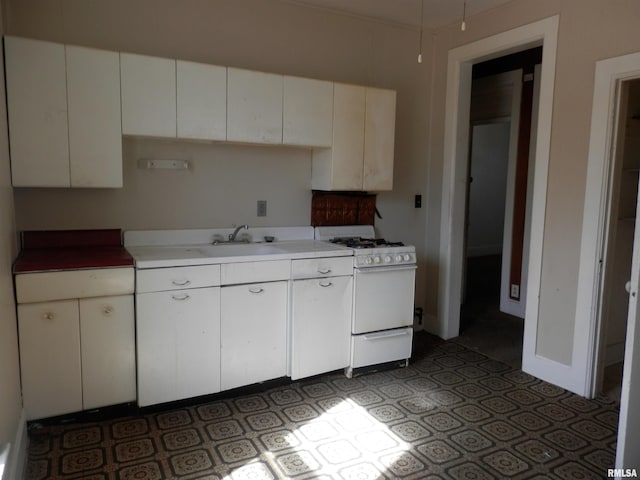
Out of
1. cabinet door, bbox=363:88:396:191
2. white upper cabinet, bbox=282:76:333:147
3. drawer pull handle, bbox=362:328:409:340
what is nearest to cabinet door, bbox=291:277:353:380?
drawer pull handle, bbox=362:328:409:340

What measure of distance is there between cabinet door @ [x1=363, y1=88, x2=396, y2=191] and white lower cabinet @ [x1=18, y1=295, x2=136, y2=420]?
199 centimetres

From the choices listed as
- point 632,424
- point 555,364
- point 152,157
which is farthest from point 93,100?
point 555,364

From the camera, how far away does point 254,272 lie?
3043mm

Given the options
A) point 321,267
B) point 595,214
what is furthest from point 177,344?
point 595,214

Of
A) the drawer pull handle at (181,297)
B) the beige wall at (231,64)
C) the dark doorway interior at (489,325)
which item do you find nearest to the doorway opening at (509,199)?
the dark doorway interior at (489,325)

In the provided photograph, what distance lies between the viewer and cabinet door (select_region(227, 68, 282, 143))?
3131 millimetres

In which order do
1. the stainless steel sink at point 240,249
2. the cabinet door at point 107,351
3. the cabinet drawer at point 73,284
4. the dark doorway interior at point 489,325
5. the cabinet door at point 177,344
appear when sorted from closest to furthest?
the cabinet drawer at point 73,284 < the cabinet door at point 107,351 < the cabinet door at point 177,344 < the stainless steel sink at point 240,249 < the dark doorway interior at point 489,325

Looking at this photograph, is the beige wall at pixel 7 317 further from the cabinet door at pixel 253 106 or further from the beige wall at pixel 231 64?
the cabinet door at pixel 253 106

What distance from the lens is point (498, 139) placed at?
8438mm

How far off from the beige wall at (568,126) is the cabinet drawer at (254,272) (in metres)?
1.85

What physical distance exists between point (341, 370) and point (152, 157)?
6.62 ft

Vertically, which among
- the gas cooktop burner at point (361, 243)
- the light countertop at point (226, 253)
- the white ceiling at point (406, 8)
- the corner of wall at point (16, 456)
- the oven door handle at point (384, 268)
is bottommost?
the corner of wall at point (16, 456)

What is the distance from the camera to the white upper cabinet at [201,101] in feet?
9.73

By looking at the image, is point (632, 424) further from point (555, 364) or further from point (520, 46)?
point (520, 46)
